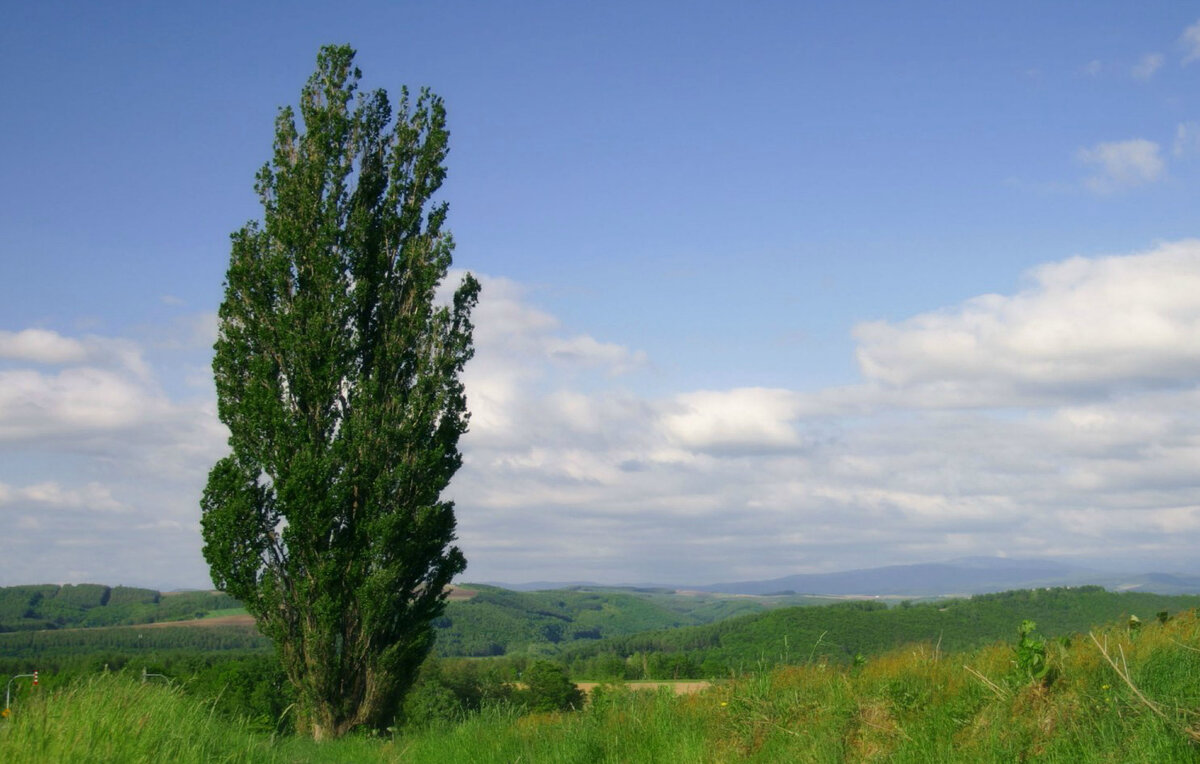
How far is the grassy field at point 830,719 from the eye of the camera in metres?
6.69

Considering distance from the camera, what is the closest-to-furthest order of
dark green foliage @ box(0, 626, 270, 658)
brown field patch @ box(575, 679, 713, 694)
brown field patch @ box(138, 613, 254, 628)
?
brown field patch @ box(575, 679, 713, 694) < dark green foliage @ box(0, 626, 270, 658) < brown field patch @ box(138, 613, 254, 628)

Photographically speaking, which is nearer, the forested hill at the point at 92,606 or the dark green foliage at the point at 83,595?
the forested hill at the point at 92,606

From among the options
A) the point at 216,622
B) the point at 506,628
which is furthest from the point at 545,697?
the point at 506,628

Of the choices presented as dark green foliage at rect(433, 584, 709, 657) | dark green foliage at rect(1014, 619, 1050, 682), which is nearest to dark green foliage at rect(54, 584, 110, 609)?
dark green foliage at rect(433, 584, 709, 657)

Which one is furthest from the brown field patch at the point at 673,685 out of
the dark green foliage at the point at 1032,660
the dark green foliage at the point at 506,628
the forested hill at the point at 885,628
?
the dark green foliage at the point at 506,628

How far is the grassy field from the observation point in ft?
22.0

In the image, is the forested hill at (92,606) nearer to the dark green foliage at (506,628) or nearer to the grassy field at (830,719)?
the dark green foliage at (506,628)

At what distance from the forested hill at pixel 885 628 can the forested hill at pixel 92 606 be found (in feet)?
344

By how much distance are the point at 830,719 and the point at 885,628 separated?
3563cm

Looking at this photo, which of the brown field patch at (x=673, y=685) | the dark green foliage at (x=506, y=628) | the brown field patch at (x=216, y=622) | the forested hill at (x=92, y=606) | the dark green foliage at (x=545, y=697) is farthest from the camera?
the forested hill at (x=92, y=606)

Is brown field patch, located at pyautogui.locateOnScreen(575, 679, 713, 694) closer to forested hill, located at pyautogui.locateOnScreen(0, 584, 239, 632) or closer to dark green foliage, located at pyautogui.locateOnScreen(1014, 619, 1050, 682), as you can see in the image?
dark green foliage, located at pyautogui.locateOnScreen(1014, 619, 1050, 682)

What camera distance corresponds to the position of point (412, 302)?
19.0m

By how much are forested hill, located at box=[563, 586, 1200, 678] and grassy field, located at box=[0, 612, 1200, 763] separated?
2.01 ft

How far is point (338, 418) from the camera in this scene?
58.7 feet
